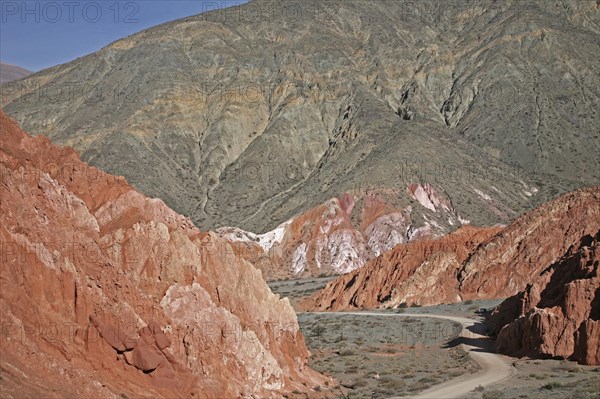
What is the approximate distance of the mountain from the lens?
128 meters

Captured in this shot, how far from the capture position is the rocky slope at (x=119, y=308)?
2541cm

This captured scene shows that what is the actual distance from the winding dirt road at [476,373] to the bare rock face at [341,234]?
4877 cm

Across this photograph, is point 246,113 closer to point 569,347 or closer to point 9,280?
point 569,347

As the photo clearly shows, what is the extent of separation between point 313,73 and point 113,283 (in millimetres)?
135944

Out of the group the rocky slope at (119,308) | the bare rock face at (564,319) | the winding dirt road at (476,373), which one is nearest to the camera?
the rocky slope at (119,308)

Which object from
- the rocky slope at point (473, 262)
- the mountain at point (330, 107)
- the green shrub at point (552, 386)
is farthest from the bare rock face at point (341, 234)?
the green shrub at point (552, 386)

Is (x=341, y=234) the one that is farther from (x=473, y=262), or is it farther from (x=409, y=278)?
(x=473, y=262)

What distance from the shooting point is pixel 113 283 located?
28859 millimetres

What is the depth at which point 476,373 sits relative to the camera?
42375mm

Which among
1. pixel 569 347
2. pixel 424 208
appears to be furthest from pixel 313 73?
pixel 569 347

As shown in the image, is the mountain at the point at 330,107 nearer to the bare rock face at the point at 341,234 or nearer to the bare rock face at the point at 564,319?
the bare rock face at the point at 341,234

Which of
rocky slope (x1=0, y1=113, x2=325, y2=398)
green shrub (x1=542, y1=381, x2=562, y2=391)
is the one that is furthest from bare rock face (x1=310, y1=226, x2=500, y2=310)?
rocky slope (x1=0, y1=113, x2=325, y2=398)

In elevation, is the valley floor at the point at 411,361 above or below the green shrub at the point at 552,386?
above

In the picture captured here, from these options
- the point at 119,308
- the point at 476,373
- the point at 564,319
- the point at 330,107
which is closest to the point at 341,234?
the point at 330,107
